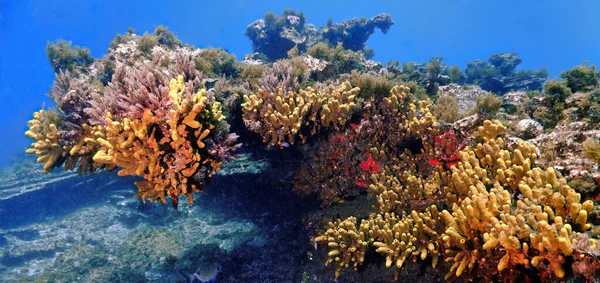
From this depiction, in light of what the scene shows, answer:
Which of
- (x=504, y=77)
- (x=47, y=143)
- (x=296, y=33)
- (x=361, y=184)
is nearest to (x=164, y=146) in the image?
(x=47, y=143)

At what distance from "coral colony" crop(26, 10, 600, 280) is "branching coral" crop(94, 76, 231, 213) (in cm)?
2

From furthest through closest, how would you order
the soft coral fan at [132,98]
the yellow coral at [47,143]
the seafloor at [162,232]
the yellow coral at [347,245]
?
the seafloor at [162,232], the yellow coral at [47,143], the yellow coral at [347,245], the soft coral fan at [132,98]

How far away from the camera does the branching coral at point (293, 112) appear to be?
536 cm

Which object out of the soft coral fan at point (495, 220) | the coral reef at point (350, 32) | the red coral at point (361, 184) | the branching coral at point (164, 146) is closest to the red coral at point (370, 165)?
the red coral at point (361, 184)

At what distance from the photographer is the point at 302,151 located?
6.45m

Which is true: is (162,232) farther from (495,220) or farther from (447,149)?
→ (495,220)

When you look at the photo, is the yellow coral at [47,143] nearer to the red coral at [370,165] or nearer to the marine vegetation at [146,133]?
the marine vegetation at [146,133]

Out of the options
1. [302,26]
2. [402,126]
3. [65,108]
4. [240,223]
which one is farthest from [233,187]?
[302,26]

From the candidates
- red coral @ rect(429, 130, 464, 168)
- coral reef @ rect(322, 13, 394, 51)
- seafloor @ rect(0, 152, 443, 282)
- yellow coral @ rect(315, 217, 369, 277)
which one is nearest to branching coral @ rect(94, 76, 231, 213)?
seafloor @ rect(0, 152, 443, 282)

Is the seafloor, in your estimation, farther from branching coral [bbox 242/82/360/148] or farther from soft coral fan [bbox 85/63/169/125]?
soft coral fan [bbox 85/63/169/125]

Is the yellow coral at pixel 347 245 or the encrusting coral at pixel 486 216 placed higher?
the encrusting coral at pixel 486 216

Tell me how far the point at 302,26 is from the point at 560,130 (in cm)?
1896

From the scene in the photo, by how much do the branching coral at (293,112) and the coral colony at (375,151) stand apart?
0.09ft

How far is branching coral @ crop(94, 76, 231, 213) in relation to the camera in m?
3.87
